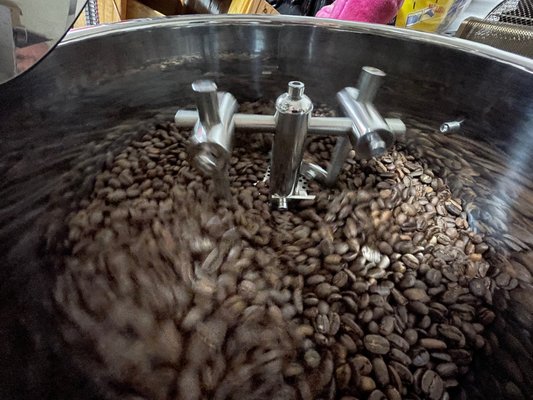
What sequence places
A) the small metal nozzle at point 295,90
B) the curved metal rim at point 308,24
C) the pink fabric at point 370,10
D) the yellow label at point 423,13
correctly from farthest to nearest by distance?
the yellow label at point 423,13 < the pink fabric at point 370,10 < the curved metal rim at point 308,24 < the small metal nozzle at point 295,90

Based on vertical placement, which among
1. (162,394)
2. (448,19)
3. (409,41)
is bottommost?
(162,394)

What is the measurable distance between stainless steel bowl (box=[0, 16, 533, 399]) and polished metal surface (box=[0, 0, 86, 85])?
0.16 meters

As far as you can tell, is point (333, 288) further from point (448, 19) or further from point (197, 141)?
point (448, 19)

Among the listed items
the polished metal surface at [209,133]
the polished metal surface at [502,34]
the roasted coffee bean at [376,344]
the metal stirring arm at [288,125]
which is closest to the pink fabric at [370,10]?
the polished metal surface at [502,34]

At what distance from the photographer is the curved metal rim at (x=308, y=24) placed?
20.2 inches

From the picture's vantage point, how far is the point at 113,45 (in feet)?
1.76

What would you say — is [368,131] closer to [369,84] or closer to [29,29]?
[369,84]

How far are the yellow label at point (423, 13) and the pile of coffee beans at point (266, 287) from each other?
0.61 m

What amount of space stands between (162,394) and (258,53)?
0.55 meters

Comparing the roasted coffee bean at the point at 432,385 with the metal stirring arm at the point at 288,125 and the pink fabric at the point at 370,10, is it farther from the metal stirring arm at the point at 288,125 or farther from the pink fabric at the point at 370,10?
the pink fabric at the point at 370,10

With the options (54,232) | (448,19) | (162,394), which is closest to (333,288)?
(162,394)

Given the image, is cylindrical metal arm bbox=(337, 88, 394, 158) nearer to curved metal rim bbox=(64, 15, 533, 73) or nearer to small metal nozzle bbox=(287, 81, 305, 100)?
small metal nozzle bbox=(287, 81, 305, 100)

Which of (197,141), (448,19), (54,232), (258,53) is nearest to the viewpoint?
(197,141)

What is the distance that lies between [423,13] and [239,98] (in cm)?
68
